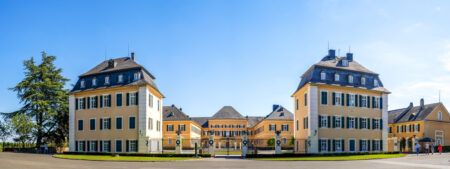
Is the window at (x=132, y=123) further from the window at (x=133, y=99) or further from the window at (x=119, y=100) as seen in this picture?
the window at (x=119, y=100)

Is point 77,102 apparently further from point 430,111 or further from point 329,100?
point 430,111

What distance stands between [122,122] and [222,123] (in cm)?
6182

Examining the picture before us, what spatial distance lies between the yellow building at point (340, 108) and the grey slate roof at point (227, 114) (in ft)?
187

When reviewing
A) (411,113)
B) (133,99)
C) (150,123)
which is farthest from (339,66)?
(411,113)

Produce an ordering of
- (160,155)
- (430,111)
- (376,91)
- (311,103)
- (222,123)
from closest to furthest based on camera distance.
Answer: (160,155) < (311,103) < (376,91) < (430,111) < (222,123)

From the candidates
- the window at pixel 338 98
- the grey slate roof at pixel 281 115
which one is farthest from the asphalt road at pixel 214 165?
the grey slate roof at pixel 281 115

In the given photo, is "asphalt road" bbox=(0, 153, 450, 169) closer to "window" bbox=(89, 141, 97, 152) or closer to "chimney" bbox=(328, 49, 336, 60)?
"window" bbox=(89, 141, 97, 152)

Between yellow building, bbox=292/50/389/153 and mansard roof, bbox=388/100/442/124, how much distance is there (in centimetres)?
2085

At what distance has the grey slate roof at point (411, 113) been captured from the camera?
69.2m

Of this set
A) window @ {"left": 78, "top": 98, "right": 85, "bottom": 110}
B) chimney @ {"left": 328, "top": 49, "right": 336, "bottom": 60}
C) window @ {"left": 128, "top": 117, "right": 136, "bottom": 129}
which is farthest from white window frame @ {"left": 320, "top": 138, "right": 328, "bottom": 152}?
window @ {"left": 78, "top": 98, "right": 85, "bottom": 110}

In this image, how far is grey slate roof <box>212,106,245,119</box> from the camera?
110m

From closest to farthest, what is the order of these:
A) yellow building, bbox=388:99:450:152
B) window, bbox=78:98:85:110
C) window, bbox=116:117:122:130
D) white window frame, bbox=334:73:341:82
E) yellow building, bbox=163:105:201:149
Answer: window, bbox=116:117:122:130 < white window frame, bbox=334:73:341:82 < window, bbox=78:98:85:110 < yellow building, bbox=388:99:450:152 < yellow building, bbox=163:105:201:149

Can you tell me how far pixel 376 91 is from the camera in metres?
51.4

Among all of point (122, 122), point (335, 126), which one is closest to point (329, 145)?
point (335, 126)
